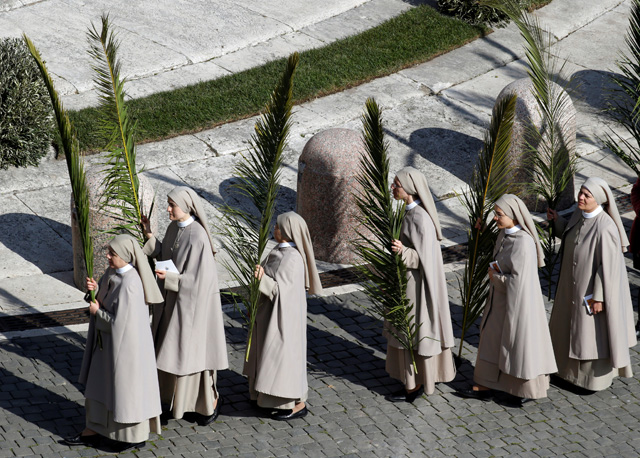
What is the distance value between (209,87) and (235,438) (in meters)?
7.18

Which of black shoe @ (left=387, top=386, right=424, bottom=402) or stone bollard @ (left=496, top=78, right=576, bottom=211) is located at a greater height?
stone bollard @ (left=496, top=78, right=576, bottom=211)

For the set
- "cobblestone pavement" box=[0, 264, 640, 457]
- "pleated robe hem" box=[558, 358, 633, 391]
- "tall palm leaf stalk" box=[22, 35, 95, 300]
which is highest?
"tall palm leaf stalk" box=[22, 35, 95, 300]

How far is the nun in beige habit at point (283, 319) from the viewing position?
8125 millimetres

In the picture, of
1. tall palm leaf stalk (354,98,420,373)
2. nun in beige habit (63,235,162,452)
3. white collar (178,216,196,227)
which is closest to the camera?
nun in beige habit (63,235,162,452)

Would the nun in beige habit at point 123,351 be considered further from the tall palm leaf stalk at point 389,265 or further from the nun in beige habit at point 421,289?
the nun in beige habit at point 421,289

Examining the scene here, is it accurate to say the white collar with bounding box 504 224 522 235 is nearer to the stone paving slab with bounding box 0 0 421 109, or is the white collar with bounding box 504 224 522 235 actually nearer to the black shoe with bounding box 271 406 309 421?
the black shoe with bounding box 271 406 309 421

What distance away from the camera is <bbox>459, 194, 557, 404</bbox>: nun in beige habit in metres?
8.35

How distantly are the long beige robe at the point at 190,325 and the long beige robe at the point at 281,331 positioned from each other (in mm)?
361

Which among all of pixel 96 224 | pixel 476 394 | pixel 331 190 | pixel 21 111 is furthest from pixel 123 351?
pixel 21 111

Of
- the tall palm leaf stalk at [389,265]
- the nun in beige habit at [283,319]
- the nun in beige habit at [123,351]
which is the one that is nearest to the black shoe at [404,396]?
the tall palm leaf stalk at [389,265]

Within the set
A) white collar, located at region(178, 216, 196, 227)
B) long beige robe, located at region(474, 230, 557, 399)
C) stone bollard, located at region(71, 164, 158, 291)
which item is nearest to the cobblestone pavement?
long beige robe, located at region(474, 230, 557, 399)

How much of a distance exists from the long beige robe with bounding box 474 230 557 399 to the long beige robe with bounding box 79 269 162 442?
2918 mm

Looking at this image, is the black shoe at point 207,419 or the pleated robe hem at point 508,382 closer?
the black shoe at point 207,419

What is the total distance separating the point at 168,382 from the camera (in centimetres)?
831
